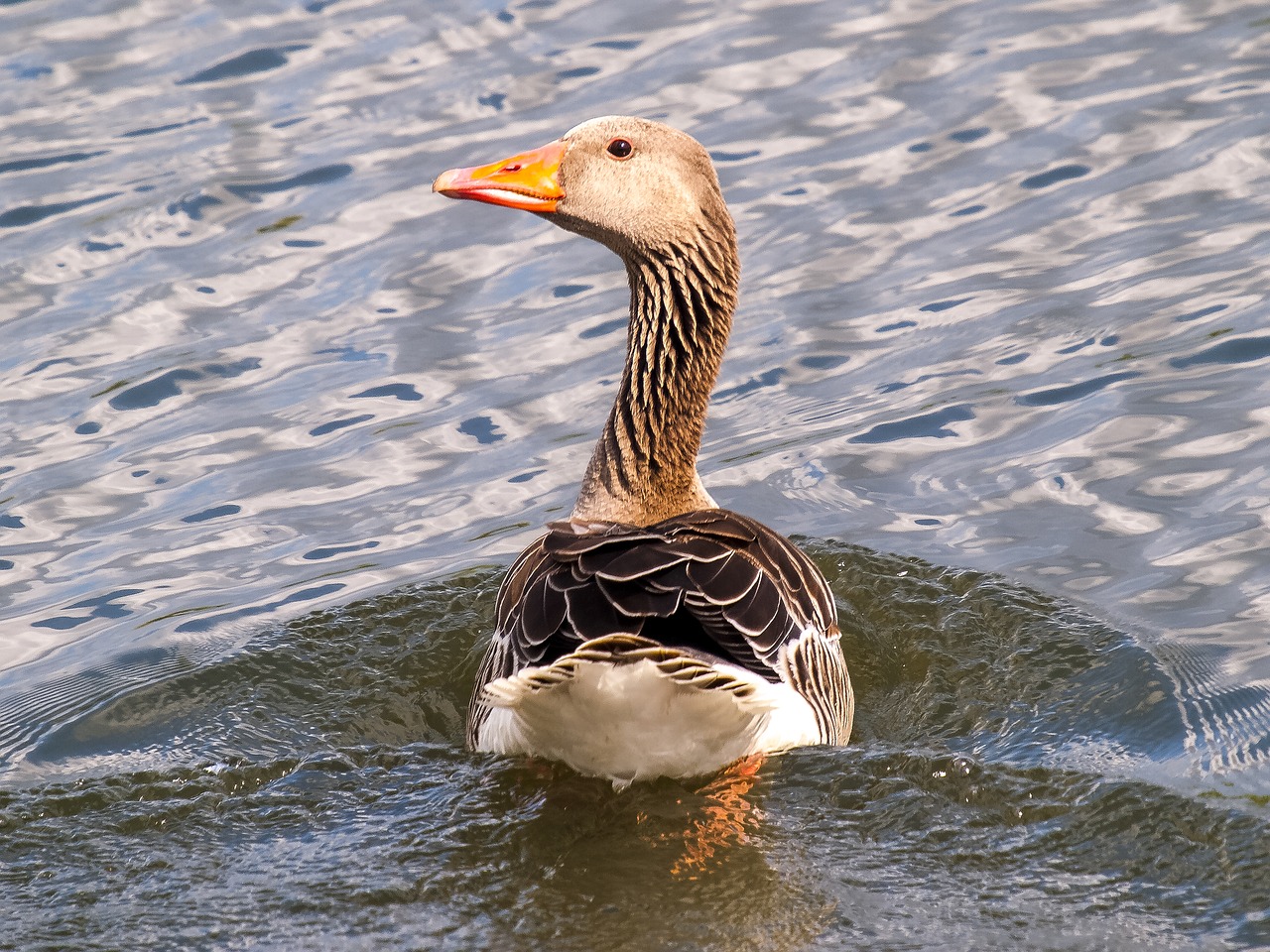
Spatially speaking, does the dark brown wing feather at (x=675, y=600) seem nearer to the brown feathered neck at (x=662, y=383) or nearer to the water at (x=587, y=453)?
the water at (x=587, y=453)

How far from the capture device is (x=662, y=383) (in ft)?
21.8

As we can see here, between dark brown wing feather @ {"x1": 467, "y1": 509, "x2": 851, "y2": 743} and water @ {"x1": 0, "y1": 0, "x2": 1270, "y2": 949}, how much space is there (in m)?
0.43

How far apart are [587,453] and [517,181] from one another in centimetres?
261

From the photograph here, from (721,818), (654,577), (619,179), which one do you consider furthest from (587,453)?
(654,577)

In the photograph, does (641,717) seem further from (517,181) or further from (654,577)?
(517,181)

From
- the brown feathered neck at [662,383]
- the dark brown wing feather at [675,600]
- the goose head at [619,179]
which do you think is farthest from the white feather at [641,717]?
the goose head at [619,179]

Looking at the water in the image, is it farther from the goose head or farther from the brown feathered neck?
the goose head

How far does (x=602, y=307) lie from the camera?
9820 millimetres

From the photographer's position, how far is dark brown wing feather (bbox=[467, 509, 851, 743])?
5.01 meters

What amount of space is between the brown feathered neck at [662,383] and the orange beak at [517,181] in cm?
43

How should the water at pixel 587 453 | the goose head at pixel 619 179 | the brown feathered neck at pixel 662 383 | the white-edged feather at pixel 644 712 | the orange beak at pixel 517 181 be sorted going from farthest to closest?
the brown feathered neck at pixel 662 383 < the goose head at pixel 619 179 < the orange beak at pixel 517 181 < the water at pixel 587 453 < the white-edged feather at pixel 644 712

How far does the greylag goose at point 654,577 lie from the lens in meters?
5.04

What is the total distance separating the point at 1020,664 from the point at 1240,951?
2143mm

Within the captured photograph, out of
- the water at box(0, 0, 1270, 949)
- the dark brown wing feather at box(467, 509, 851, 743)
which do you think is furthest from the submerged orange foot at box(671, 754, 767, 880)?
the dark brown wing feather at box(467, 509, 851, 743)
